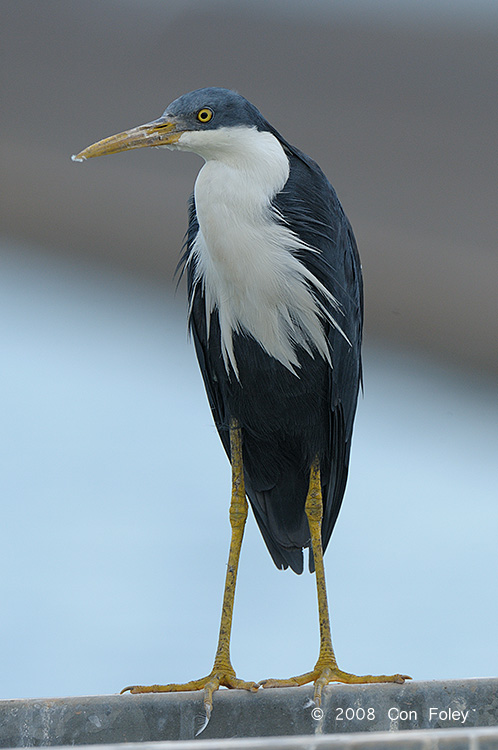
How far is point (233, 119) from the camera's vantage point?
1.42 m

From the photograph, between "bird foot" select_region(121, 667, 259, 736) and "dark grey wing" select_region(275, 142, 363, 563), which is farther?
"dark grey wing" select_region(275, 142, 363, 563)

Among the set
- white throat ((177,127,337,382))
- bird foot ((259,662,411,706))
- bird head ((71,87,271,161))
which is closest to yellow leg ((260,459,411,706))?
bird foot ((259,662,411,706))

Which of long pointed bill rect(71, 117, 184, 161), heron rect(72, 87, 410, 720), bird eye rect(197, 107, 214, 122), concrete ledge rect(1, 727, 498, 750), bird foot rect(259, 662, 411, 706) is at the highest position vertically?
bird eye rect(197, 107, 214, 122)

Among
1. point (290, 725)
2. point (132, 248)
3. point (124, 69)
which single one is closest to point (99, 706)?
point (290, 725)

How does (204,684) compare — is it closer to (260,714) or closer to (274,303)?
(260,714)

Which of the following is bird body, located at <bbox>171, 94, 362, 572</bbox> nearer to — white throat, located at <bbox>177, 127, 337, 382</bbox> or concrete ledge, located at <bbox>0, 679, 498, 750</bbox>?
white throat, located at <bbox>177, 127, 337, 382</bbox>

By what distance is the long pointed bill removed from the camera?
1415 millimetres

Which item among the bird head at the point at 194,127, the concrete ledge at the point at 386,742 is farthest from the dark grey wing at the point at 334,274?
the concrete ledge at the point at 386,742

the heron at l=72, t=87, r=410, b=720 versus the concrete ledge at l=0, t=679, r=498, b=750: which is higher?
the heron at l=72, t=87, r=410, b=720

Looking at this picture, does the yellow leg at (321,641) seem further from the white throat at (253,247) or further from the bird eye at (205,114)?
the bird eye at (205,114)

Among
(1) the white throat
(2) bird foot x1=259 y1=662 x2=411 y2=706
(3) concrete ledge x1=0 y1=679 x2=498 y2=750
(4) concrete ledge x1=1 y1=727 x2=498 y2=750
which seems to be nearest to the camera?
(4) concrete ledge x1=1 y1=727 x2=498 y2=750

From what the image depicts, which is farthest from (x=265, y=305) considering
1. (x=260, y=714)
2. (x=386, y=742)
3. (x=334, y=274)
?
(x=386, y=742)

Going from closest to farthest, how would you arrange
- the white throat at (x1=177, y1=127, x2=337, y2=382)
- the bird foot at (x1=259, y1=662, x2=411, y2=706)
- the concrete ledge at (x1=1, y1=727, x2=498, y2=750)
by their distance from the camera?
the concrete ledge at (x1=1, y1=727, x2=498, y2=750)
the bird foot at (x1=259, y1=662, x2=411, y2=706)
the white throat at (x1=177, y1=127, x2=337, y2=382)

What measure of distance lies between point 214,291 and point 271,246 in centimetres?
13
